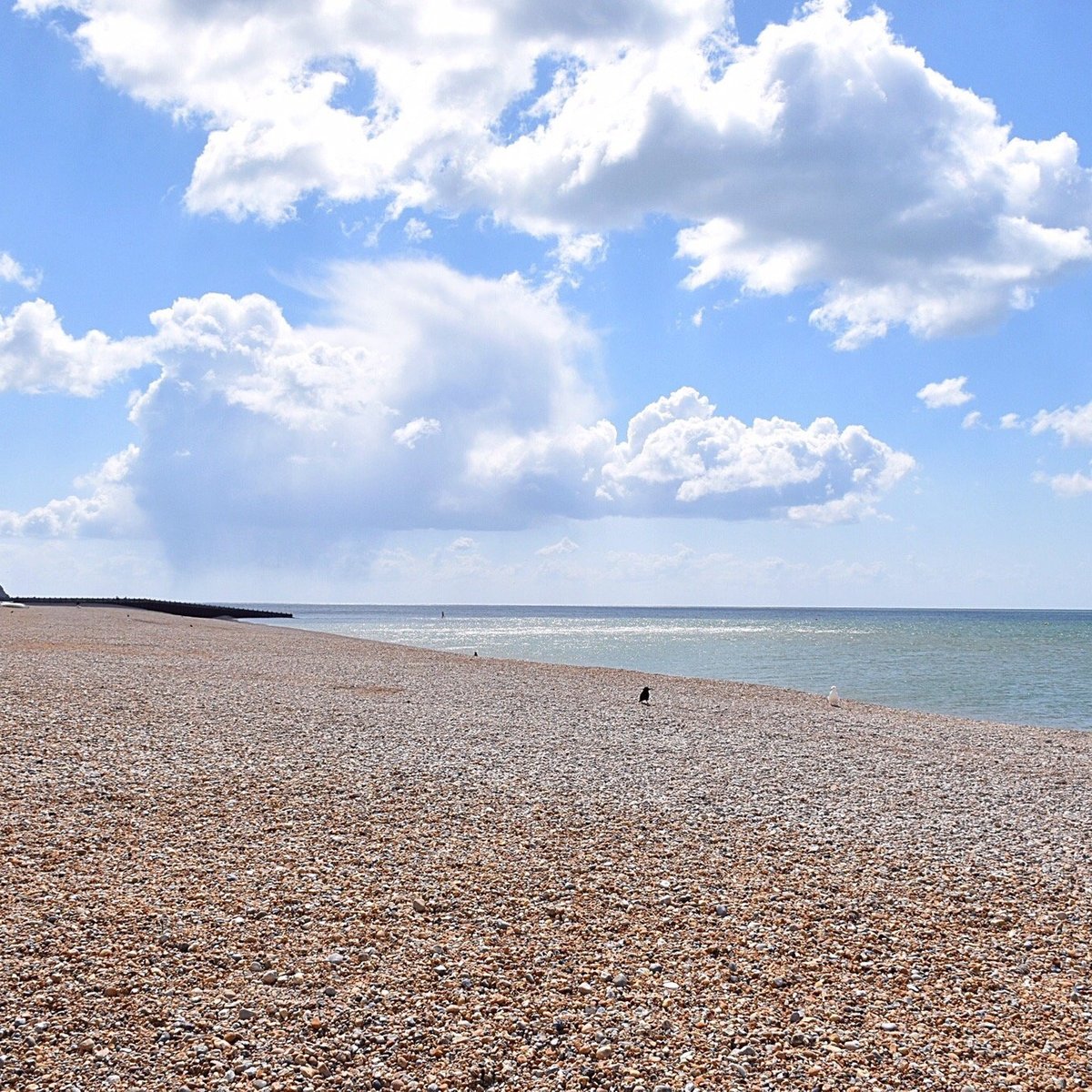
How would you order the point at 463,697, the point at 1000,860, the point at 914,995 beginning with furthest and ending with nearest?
1. the point at 463,697
2. the point at 1000,860
3. the point at 914,995

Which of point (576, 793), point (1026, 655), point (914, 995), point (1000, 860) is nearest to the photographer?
point (914, 995)

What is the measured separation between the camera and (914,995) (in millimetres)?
5680

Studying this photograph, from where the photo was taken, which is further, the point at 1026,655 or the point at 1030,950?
the point at 1026,655

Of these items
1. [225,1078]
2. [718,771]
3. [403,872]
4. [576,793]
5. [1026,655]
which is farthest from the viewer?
[1026,655]

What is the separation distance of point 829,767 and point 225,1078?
9.70 meters

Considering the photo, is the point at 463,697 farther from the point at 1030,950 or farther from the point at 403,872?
the point at 1030,950

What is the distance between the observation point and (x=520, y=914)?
6652 mm

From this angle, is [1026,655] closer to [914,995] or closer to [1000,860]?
[1000,860]

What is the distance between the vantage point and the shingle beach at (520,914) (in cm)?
493

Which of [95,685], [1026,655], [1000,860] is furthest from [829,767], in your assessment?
[1026,655]

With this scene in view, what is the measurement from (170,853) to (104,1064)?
301 cm

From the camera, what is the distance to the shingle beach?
493 cm

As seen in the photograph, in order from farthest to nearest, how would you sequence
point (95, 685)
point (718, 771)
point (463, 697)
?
point (463, 697)
point (95, 685)
point (718, 771)

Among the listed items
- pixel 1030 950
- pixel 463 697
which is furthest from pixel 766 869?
pixel 463 697
